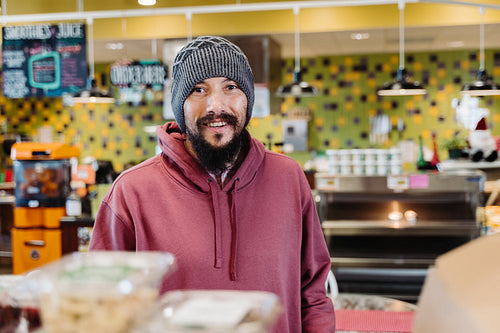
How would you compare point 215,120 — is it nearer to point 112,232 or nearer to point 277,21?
point 112,232

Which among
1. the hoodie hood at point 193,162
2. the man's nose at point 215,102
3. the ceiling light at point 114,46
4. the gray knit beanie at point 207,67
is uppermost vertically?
the ceiling light at point 114,46

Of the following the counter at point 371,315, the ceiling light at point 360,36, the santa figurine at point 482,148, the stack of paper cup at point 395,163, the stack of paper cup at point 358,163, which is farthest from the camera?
the ceiling light at point 360,36

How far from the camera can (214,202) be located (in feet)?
4.91

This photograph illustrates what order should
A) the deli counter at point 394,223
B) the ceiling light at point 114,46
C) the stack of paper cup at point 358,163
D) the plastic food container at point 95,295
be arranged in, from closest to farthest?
the plastic food container at point 95,295, the deli counter at point 394,223, the stack of paper cup at point 358,163, the ceiling light at point 114,46

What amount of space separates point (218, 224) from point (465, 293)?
0.86 metres

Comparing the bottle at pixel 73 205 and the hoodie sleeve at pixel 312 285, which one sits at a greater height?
the hoodie sleeve at pixel 312 285

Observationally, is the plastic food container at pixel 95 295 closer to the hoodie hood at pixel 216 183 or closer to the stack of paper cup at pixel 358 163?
the hoodie hood at pixel 216 183

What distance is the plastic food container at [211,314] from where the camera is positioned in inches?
24.2

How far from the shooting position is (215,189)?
1.52 m

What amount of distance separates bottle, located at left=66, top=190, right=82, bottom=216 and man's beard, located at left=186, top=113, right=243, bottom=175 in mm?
4474

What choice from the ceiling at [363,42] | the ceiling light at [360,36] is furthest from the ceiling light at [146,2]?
the ceiling light at [360,36]

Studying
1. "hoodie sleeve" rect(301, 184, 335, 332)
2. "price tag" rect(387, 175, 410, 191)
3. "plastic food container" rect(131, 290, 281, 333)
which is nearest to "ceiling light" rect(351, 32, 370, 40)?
"price tag" rect(387, 175, 410, 191)

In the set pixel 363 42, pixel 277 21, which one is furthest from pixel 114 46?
pixel 363 42

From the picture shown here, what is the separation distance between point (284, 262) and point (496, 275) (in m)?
0.88
